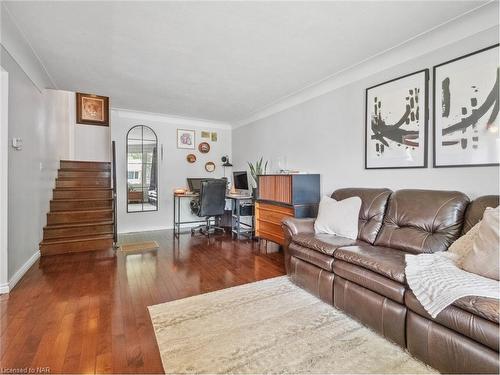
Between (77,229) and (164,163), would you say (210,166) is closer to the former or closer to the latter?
(164,163)

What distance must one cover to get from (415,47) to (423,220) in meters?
1.73

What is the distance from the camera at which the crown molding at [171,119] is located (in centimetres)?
509

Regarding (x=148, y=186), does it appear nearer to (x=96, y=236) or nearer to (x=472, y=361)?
(x=96, y=236)

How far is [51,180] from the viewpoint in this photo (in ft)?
13.5

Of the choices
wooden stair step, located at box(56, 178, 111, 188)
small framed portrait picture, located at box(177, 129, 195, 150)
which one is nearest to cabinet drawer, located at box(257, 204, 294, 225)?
small framed portrait picture, located at box(177, 129, 195, 150)

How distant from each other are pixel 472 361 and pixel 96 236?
14.4 ft

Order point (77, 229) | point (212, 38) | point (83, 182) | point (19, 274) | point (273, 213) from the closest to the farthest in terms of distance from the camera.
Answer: point (212, 38)
point (19, 274)
point (273, 213)
point (77, 229)
point (83, 182)

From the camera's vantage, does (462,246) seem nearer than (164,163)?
Yes

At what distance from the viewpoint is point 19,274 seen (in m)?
2.70

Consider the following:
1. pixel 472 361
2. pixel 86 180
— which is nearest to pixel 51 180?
pixel 86 180

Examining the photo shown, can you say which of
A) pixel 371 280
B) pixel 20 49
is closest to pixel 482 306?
pixel 371 280

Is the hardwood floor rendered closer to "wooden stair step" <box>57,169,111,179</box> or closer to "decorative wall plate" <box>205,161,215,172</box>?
"wooden stair step" <box>57,169,111,179</box>

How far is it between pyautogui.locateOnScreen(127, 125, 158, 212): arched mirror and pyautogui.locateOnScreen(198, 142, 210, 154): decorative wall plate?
974 millimetres

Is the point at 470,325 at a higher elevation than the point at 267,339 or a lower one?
higher
